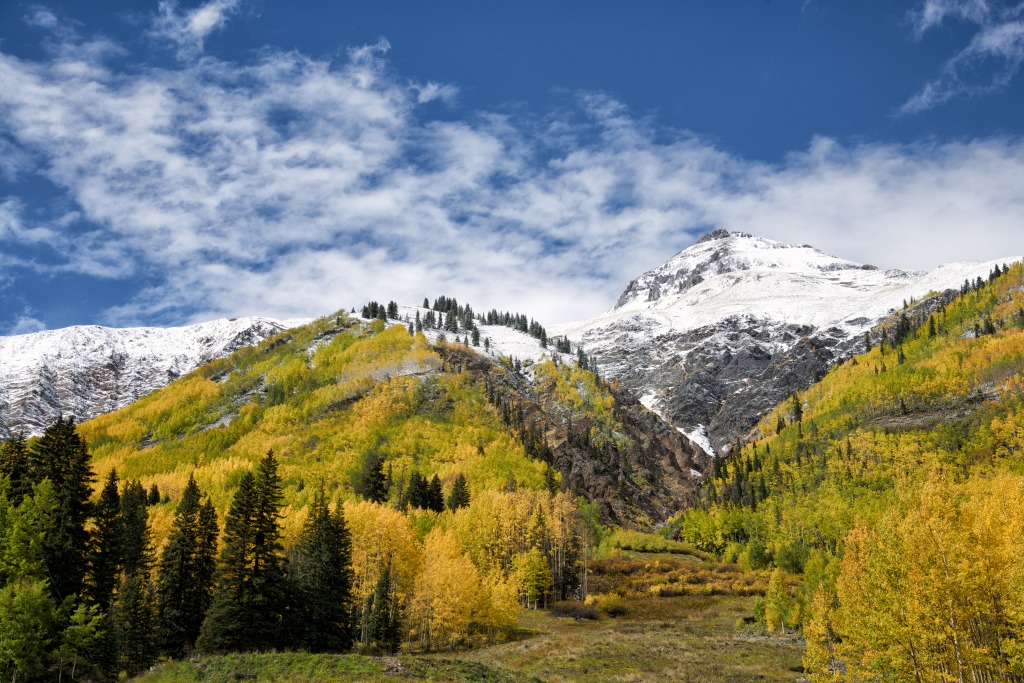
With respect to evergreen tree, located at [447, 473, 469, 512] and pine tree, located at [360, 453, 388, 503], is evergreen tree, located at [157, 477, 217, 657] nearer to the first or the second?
pine tree, located at [360, 453, 388, 503]

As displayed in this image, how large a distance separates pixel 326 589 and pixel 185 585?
42.1 ft

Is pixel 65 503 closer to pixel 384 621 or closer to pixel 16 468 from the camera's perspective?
pixel 16 468

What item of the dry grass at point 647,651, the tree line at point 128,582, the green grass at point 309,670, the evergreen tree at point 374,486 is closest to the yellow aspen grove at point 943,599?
the dry grass at point 647,651

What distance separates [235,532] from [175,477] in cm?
12312

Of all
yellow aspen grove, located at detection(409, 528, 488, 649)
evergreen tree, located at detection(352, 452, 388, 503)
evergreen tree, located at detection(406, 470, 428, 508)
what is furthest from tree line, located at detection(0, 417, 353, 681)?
evergreen tree, located at detection(406, 470, 428, 508)

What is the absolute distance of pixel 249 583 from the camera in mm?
54375

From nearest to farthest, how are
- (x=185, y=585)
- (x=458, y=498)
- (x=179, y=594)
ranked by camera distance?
(x=179, y=594)
(x=185, y=585)
(x=458, y=498)

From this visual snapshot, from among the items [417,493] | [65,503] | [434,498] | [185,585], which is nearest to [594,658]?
[185,585]

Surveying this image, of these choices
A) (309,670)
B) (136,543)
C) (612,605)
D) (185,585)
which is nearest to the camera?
(309,670)

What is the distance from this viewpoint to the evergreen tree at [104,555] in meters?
52.9

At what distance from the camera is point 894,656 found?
38.7 metres

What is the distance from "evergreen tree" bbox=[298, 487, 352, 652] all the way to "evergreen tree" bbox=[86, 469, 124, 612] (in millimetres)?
14798

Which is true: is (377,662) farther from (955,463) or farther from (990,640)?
(955,463)

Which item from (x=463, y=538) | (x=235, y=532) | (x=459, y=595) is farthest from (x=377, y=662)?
(x=463, y=538)
